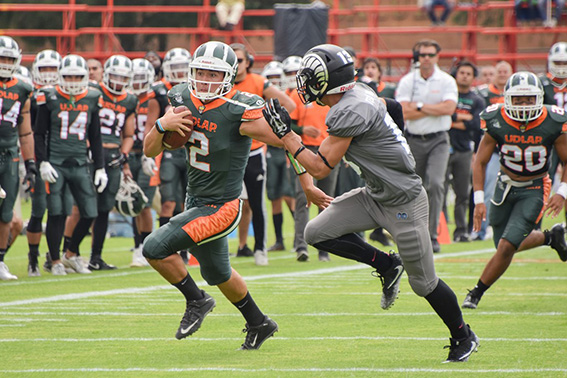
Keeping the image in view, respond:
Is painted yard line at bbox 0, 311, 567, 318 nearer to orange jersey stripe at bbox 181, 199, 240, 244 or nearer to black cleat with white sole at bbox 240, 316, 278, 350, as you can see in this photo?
black cleat with white sole at bbox 240, 316, 278, 350

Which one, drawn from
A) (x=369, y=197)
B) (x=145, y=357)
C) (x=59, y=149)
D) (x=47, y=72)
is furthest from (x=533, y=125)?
(x=47, y=72)

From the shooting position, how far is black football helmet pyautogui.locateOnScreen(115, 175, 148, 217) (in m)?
10.2

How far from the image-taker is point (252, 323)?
19.0 ft

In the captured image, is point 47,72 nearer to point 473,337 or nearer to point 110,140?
point 110,140

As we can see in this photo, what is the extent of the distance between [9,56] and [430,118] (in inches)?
172

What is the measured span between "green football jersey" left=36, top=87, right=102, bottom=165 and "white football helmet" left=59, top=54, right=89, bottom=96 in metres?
0.07

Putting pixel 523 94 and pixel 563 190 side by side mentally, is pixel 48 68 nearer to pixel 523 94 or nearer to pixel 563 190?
pixel 523 94

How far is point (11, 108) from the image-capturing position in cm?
905

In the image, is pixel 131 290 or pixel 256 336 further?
pixel 131 290

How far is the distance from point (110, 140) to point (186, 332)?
5.01 metres

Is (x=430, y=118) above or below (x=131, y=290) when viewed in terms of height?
above

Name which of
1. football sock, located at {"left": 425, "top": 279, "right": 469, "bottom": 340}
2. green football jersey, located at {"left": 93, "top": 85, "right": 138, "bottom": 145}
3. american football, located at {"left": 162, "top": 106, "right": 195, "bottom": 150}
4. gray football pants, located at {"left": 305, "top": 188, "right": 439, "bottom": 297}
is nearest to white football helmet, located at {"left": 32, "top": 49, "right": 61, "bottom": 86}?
green football jersey, located at {"left": 93, "top": 85, "right": 138, "bottom": 145}

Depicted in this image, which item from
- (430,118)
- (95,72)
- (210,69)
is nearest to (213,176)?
(210,69)

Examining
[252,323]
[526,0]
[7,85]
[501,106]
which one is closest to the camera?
[252,323]
